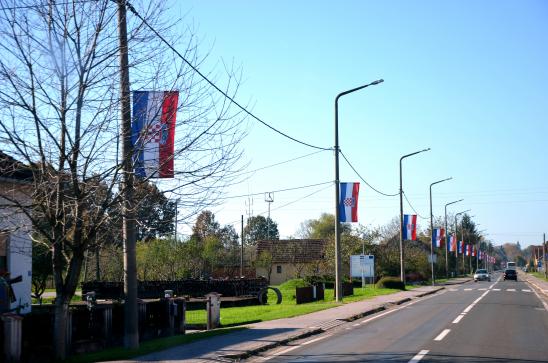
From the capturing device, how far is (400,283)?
4547cm

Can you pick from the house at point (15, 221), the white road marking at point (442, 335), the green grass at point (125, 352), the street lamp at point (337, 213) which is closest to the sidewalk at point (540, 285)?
the street lamp at point (337, 213)

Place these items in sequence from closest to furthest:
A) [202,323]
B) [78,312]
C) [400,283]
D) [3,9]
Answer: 1. [3,9]
2. [78,312]
3. [202,323]
4. [400,283]

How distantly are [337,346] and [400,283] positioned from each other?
31586 millimetres

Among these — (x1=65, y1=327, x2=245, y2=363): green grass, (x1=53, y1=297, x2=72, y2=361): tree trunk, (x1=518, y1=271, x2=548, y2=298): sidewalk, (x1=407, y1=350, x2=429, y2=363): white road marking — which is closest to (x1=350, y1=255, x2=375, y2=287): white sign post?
(x1=518, y1=271, x2=548, y2=298): sidewalk

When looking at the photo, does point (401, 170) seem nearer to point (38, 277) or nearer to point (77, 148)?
point (38, 277)

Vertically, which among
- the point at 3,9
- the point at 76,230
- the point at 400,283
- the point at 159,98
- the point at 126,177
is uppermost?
the point at 3,9

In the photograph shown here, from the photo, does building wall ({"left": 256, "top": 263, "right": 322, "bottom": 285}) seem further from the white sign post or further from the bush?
the white sign post

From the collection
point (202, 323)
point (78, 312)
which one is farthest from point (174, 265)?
point (78, 312)

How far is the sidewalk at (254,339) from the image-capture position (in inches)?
515

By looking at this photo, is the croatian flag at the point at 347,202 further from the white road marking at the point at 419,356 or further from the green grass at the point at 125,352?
the white road marking at the point at 419,356

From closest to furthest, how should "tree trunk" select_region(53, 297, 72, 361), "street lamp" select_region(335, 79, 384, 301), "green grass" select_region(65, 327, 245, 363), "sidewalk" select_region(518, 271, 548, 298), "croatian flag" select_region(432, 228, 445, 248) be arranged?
"tree trunk" select_region(53, 297, 72, 361) < "green grass" select_region(65, 327, 245, 363) < "street lamp" select_region(335, 79, 384, 301) < "sidewalk" select_region(518, 271, 548, 298) < "croatian flag" select_region(432, 228, 445, 248)

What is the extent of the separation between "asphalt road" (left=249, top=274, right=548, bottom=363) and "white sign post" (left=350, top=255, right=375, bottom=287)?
67.3 ft

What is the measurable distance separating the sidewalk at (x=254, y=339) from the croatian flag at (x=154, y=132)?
3682 mm

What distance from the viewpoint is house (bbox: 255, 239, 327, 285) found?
7500 cm
